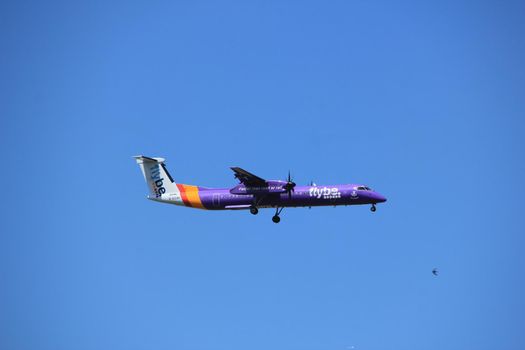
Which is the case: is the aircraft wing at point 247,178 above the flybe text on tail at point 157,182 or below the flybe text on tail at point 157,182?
below

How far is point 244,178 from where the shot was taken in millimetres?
41750

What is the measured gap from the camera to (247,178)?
4166 cm

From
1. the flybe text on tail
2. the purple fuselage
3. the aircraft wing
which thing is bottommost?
the purple fuselage

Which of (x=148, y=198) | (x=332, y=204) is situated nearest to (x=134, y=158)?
(x=148, y=198)

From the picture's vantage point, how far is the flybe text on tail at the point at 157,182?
4706 cm

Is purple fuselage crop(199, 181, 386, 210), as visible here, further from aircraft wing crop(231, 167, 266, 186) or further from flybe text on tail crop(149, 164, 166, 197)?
flybe text on tail crop(149, 164, 166, 197)

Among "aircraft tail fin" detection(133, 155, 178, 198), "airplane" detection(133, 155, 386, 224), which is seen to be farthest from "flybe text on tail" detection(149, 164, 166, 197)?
"airplane" detection(133, 155, 386, 224)

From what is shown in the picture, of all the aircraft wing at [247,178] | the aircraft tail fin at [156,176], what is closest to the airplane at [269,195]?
the aircraft wing at [247,178]

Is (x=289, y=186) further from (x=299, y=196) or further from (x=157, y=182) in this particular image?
(x=157, y=182)

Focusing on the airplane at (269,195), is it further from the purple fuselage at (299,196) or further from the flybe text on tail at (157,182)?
the flybe text on tail at (157,182)

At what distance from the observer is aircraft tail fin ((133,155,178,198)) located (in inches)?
1849

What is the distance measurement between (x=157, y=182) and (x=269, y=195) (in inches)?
391

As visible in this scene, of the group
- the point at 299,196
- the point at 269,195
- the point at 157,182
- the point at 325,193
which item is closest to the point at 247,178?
the point at 269,195

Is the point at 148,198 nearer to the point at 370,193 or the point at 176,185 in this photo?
the point at 176,185
